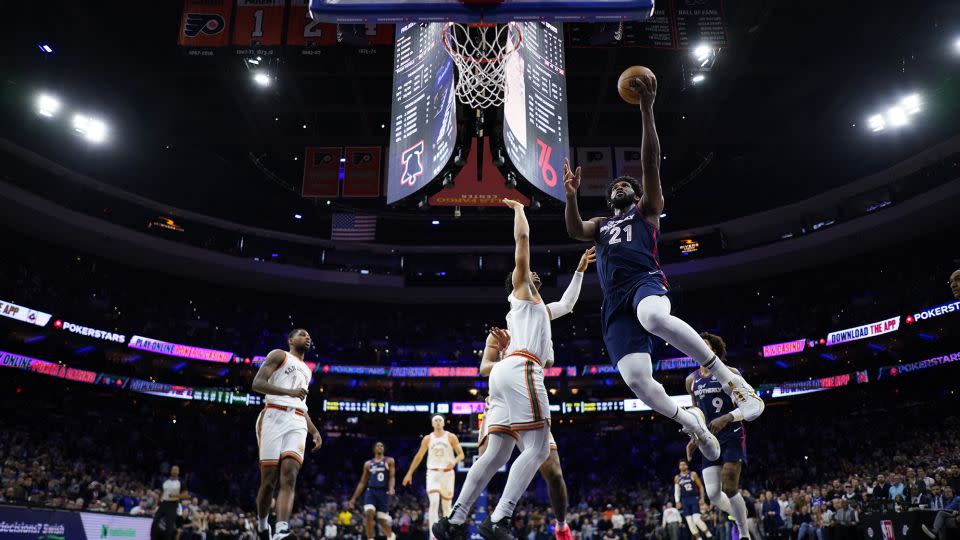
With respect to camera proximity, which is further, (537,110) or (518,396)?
(537,110)

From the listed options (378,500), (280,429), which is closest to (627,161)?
(378,500)

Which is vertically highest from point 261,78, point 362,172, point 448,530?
point 261,78

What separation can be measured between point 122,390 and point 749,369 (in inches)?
1124

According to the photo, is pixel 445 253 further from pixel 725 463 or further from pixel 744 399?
pixel 744 399

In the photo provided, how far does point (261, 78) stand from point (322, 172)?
274cm

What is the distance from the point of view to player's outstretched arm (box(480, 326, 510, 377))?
22.8 ft

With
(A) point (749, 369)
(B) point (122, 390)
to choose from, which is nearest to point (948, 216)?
(A) point (749, 369)

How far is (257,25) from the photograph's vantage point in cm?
1252

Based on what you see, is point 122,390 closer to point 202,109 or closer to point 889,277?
point 202,109

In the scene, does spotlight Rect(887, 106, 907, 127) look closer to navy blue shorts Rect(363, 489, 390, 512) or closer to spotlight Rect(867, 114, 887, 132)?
spotlight Rect(867, 114, 887, 132)

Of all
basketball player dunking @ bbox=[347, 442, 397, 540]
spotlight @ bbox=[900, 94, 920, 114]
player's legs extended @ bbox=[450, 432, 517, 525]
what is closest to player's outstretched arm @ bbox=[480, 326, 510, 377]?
player's legs extended @ bbox=[450, 432, 517, 525]

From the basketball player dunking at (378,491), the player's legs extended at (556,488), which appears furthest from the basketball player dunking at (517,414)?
the basketball player dunking at (378,491)

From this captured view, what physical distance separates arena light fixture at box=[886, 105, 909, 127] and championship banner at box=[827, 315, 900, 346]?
8.49 meters

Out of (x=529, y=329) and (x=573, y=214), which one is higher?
(x=573, y=214)
